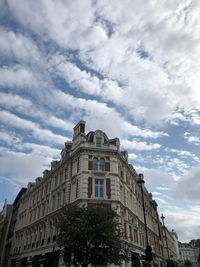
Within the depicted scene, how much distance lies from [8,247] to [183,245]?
117896 mm

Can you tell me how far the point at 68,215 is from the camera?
19.2 meters

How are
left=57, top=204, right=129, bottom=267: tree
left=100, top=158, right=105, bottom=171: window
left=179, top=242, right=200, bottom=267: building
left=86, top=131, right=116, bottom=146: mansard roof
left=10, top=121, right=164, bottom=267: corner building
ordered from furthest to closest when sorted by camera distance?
left=179, top=242, right=200, bottom=267: building
left=86, top=131, right=116, bottom=146: mansard roof
left=100, top=158, right=105, bottom=171: window
left=10, top=121, right=164, bottom=267: corner building
left=57, top=204, right=129, bottom=267: tree

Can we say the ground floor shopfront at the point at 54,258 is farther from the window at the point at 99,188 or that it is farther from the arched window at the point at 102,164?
the arched window at the point at 102,164

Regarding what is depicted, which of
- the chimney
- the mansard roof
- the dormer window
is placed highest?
the chimney

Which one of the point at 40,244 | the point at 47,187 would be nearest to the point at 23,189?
the point at 47,187

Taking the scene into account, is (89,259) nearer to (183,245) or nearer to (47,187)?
(47,187)

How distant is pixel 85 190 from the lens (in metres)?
24.9

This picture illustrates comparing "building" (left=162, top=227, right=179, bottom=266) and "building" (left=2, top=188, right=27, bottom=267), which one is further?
"building" (left=162, top=227, right=179, bottom=266)

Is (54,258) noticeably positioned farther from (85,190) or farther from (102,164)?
(102,164)

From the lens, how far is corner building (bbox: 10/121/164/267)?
25500mm

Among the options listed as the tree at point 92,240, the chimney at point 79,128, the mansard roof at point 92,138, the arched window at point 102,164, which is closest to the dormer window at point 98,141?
the mansard roof at point 92,138

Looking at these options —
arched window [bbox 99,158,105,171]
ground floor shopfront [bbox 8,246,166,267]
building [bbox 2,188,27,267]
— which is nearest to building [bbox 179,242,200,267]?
building [bbox 2,188,27,267]

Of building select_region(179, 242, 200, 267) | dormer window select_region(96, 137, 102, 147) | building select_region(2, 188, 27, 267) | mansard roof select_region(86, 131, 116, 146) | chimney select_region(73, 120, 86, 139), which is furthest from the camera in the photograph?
building select_region(179, 242, 200, 267)

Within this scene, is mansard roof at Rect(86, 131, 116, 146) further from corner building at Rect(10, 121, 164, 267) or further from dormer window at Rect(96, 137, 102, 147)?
dormer window at Rect(96, 137, 102, 147)
